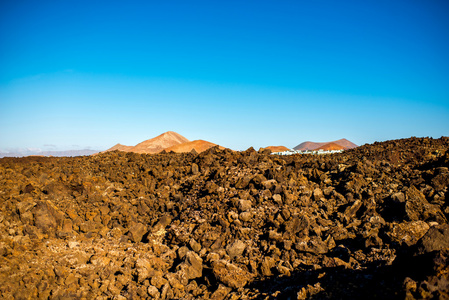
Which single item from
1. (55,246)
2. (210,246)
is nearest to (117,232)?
(55,246)

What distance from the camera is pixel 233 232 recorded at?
20.4ft

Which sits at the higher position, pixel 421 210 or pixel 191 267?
pixel 421 210

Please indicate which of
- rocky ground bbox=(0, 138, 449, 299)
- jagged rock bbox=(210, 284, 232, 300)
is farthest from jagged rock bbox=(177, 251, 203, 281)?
jagged rock bbox=(210, 284, 232, 300)

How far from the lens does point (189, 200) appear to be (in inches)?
318

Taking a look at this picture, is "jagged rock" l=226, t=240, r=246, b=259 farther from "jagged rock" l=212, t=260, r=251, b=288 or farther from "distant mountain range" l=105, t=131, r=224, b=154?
"distant mountain range" l=105, t=131, r=224, b=154

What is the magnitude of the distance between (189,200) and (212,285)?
3276 millimetres

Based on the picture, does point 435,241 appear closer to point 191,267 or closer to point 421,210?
point 421,210

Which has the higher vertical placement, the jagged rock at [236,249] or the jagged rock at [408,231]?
the jagged rock at [408,231]

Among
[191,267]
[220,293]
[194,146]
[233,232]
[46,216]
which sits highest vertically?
[194,146]

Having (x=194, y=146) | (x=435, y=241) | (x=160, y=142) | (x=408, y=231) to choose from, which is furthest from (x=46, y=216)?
(x=160, y=142)

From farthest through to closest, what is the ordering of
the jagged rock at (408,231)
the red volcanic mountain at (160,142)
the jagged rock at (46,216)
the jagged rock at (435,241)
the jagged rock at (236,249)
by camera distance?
1. the red volcanic mountain at (160,142)
2. the jagged rock at (46,216)
3. the jagged rock at (236,249)
4. the jagged rock at (408,231)
5. the jagged rock at (435,241)

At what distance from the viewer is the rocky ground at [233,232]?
431cm

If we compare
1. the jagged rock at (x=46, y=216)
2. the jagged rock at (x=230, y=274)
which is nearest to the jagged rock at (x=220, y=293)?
the jagged rock at (x=230, y=274)

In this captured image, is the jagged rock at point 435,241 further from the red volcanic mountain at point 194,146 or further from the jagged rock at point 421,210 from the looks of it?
the red volcanic mountain at point 194,146
